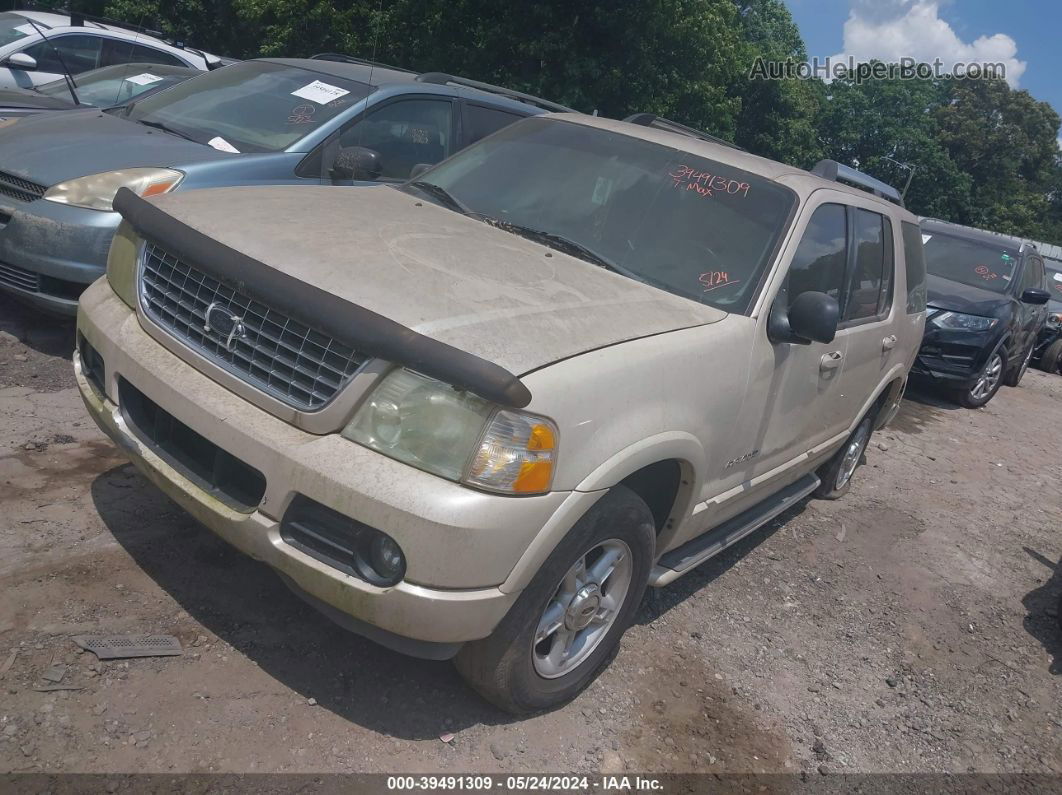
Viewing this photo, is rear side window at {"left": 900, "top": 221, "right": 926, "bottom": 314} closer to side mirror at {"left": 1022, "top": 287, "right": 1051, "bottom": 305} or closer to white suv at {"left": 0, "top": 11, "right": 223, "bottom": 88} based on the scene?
side mirror at {"left": 1022, "top": 287, "right": 1051, "bottom": 305}

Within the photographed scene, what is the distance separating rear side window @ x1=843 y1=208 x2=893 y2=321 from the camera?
456 centimetres

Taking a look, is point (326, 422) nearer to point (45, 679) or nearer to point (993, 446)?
point (45, 679)

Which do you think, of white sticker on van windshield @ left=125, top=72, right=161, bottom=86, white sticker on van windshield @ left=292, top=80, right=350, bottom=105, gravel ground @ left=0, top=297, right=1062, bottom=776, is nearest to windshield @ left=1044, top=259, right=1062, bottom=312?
gravel ground @ left=0, top=297, right=1062, bottom=776

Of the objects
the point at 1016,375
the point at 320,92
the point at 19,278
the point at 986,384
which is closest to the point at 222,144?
the point at 320,92

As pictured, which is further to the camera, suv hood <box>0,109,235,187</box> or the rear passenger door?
suv hood <box>0,109,235,187</box>

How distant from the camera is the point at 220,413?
2.77m

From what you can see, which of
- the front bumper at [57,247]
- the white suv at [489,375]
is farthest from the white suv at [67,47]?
the white suv at [489,375]

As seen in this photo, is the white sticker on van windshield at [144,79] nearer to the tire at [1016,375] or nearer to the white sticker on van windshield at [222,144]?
the white sticker on van windshield at [222,144]

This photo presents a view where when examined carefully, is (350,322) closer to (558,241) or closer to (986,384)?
(558,241)

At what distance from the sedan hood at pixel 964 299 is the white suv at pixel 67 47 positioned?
791 cm

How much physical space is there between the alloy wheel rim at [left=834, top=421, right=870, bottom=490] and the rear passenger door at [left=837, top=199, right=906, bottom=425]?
471 mm

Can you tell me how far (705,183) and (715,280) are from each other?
0.58 meters

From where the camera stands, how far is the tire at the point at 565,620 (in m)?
2.81

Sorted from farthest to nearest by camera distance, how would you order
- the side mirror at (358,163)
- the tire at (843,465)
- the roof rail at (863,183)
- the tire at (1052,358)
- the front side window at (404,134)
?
the tire at (1052,358) → the roof rail at (863,183) → the front side window at (404,134) → the tire at (843,465) → the side mirror at (358,163)
